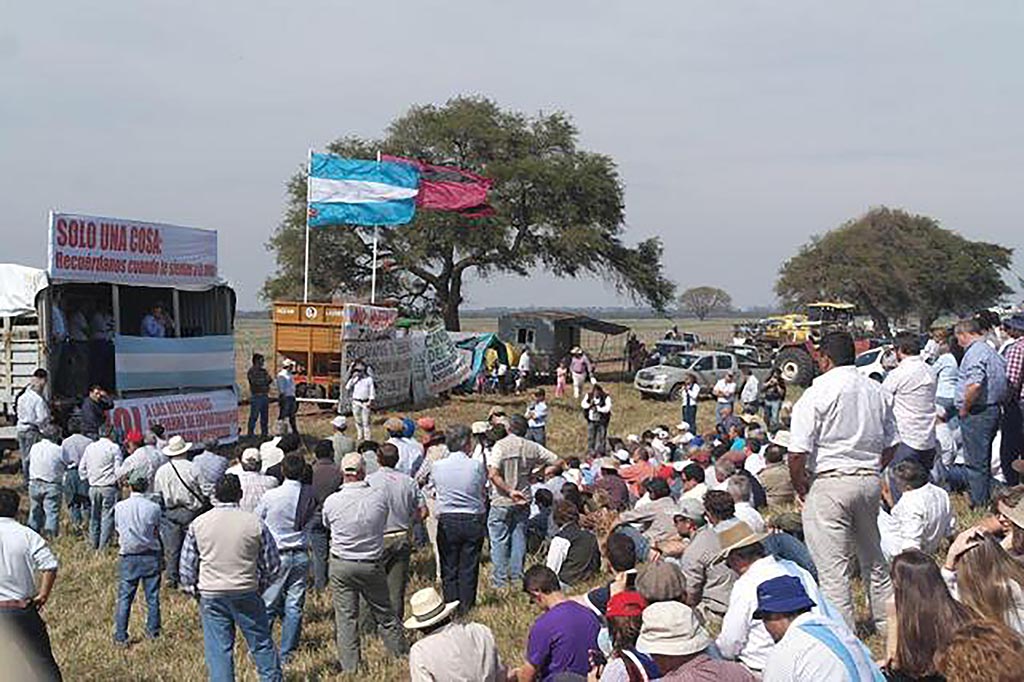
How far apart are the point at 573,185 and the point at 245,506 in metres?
35.1

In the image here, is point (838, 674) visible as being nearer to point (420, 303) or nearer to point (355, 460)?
point (355, 460)

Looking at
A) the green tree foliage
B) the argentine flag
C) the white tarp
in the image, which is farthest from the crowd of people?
the green tree foliage

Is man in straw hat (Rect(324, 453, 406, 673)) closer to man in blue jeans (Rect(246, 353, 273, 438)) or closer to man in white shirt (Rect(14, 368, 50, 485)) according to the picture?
man in white shirt (Rect(14, 368, 50, 485))

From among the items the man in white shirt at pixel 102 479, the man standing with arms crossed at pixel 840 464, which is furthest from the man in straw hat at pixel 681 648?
the man in white shirt at pixel 102 479

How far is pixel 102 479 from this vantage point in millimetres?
11461

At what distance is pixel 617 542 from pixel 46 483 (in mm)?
8307

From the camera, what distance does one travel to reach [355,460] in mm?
7797

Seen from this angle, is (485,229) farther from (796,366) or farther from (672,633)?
(672,633)

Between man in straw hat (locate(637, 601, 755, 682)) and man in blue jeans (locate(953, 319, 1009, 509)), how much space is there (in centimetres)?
580

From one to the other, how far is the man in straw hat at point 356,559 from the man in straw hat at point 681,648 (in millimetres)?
3504

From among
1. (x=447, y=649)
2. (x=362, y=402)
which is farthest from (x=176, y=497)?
(x=362, y=402)

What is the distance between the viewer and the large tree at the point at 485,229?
42656 millimetres

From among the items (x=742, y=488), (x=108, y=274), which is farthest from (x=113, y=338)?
(x=742, y=488)

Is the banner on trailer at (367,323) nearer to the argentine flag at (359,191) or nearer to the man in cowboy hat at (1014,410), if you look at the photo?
the argentine flag at (359,191)
